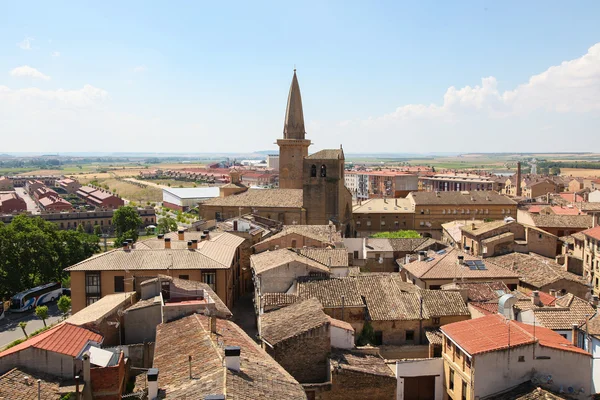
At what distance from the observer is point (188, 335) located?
63.5 feet

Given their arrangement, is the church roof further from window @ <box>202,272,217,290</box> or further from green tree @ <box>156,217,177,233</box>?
green tree @ <box>156,217,177,233</box>

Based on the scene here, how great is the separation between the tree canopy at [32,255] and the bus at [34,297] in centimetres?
122

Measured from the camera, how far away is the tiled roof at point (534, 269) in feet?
117

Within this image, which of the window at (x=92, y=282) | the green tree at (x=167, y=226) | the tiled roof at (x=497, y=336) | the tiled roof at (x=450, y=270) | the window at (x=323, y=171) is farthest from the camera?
the green tree at (x=167, y=226)

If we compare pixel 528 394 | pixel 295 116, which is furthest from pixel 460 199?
pixel 528 394

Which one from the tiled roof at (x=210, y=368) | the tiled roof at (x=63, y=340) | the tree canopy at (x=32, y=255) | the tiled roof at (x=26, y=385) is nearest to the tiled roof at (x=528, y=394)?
the tiled roof at (x=210, y=368)

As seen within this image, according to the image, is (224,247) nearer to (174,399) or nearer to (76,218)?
(174,399)

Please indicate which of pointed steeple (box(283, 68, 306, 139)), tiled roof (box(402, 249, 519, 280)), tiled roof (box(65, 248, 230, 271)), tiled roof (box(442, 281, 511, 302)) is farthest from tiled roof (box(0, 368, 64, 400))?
pointed steeple (box(283, 68, 306, 139))

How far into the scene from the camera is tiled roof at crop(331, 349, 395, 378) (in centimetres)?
2080

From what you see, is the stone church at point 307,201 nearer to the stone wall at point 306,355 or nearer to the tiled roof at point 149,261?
the tiled roof at point 149,261

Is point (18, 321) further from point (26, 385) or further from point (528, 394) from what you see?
point (528, 394)

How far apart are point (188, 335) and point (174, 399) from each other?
5.02 metres

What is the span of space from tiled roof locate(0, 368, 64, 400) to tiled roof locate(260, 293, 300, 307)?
10743mm

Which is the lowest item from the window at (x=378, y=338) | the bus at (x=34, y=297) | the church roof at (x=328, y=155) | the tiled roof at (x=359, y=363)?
the bus at (x=34, y=297)
